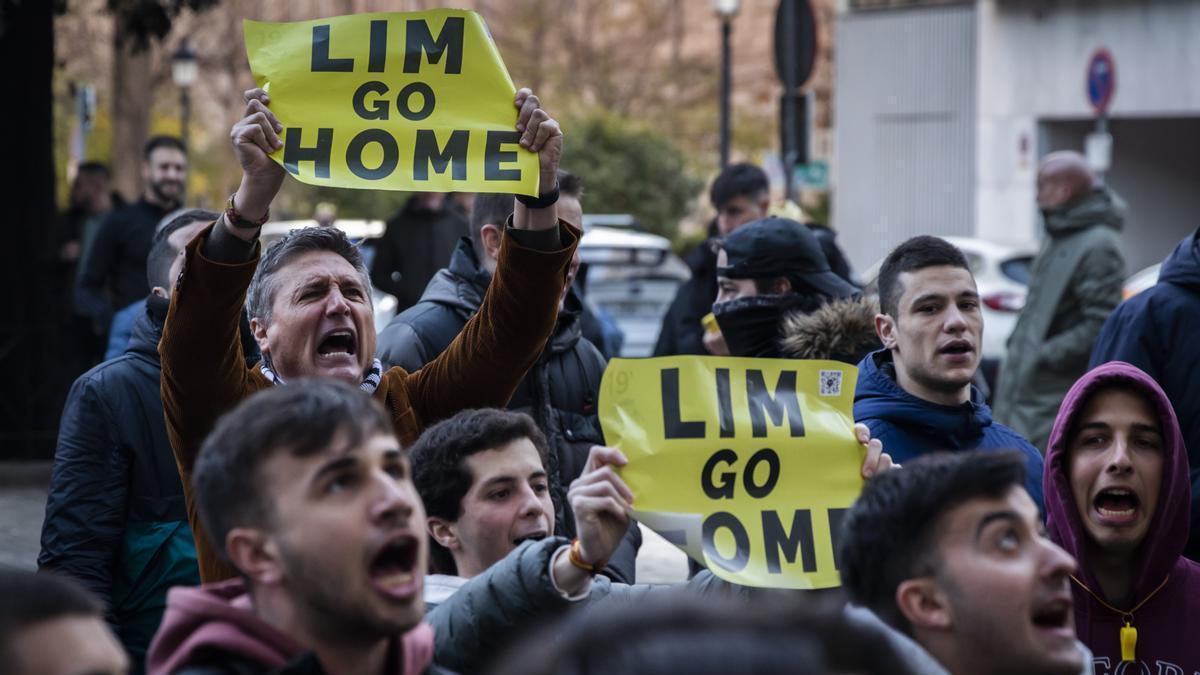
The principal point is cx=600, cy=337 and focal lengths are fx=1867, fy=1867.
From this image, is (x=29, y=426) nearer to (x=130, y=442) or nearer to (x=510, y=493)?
(x=130, y=442)

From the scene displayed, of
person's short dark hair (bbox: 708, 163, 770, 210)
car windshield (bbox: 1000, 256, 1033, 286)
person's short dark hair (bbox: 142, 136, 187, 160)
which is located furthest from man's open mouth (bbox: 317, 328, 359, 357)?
car windshield (bbox: 1000, 256, 1033, 286)

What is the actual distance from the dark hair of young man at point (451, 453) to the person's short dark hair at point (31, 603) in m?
1.70

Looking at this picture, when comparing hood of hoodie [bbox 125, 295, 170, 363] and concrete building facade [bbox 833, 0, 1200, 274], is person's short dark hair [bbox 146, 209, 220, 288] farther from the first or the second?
concrete building facade [bbox 833, 0, 1200, 274]

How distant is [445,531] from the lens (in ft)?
13.9

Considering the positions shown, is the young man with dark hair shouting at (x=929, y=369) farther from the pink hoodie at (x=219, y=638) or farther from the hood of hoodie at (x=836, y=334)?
the pink hoodie at (x=219, y=638)

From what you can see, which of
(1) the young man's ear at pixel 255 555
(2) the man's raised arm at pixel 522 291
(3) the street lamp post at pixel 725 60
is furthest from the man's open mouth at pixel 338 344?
(3) the street lamp post at pixel 725 60

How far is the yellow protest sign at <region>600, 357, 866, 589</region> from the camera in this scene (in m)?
3.74

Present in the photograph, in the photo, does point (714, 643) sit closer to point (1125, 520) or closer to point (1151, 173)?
point (1125, 520)

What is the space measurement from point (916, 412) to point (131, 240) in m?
6.19

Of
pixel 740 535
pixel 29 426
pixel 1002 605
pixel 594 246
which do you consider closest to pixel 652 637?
pixel 1002 605

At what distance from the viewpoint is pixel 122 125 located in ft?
93.2

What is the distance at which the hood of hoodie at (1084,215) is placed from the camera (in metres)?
9.50

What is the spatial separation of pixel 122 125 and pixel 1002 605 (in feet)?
88.1

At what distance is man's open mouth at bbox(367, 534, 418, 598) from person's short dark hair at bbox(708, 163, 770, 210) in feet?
20.4
